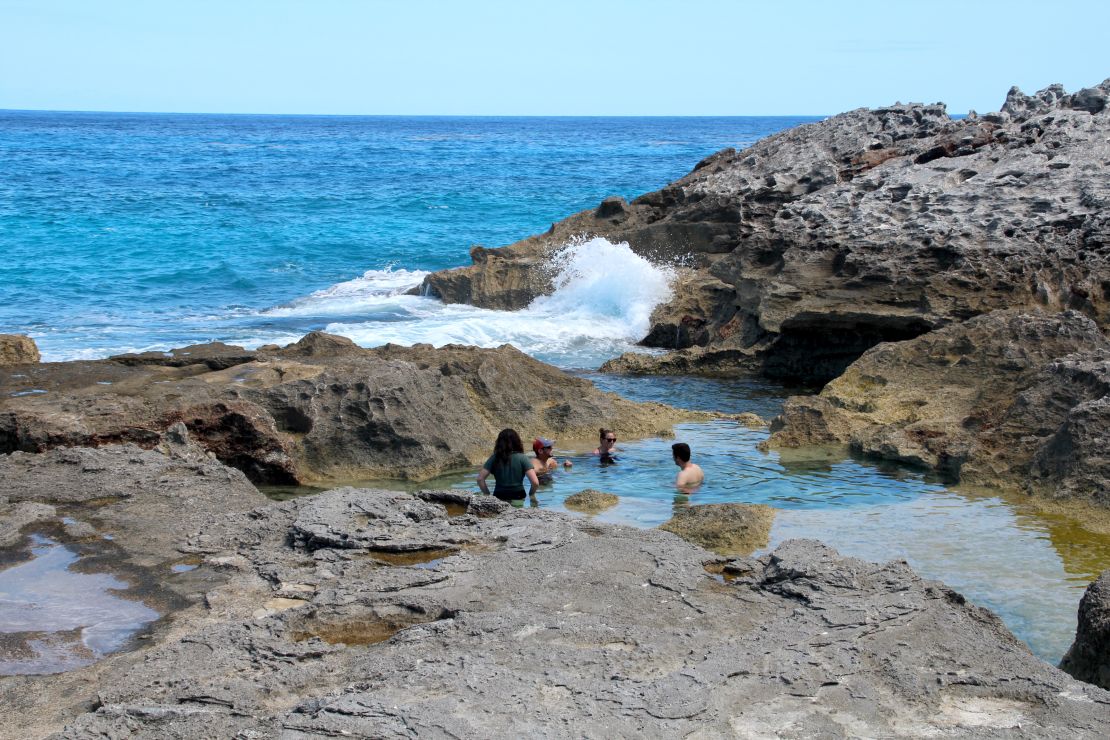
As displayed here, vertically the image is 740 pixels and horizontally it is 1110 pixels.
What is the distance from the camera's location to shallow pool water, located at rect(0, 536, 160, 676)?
4582 mm

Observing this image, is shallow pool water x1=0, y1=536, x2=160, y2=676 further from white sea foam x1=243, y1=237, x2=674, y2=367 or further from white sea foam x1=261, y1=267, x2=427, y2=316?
white sea foam x1=261, y1=267, x2=427, y2=316

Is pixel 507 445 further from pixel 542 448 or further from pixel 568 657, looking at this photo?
pixel 568 657

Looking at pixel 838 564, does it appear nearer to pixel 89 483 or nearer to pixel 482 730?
pixel 482 730

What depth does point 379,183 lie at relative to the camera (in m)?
46.8

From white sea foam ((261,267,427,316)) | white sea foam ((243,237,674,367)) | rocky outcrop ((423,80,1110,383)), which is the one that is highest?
rocky outcrop ((423,80,1110,383))

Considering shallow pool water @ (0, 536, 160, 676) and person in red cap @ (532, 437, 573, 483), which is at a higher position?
shallow pool water @ (0, 536, 160, 676)

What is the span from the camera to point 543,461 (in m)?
9.17

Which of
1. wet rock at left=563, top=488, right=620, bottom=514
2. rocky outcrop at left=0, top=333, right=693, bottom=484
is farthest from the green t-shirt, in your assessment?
rocky outcrop at left=0, top=333, right=693, bottom=484

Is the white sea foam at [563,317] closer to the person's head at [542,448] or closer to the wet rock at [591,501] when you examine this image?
the person's head at [542,448]

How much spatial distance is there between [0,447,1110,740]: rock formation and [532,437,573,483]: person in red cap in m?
2.89

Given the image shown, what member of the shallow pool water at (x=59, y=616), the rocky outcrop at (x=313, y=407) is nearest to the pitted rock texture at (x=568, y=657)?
the shallow pool water at (x=59, y=616)

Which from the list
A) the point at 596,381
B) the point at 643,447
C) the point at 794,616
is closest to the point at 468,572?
the point at 794,616

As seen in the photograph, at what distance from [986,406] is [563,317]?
31.3 feet

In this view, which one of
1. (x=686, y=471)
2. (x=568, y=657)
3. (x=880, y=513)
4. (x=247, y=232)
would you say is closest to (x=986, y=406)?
(x=880, y=513)
